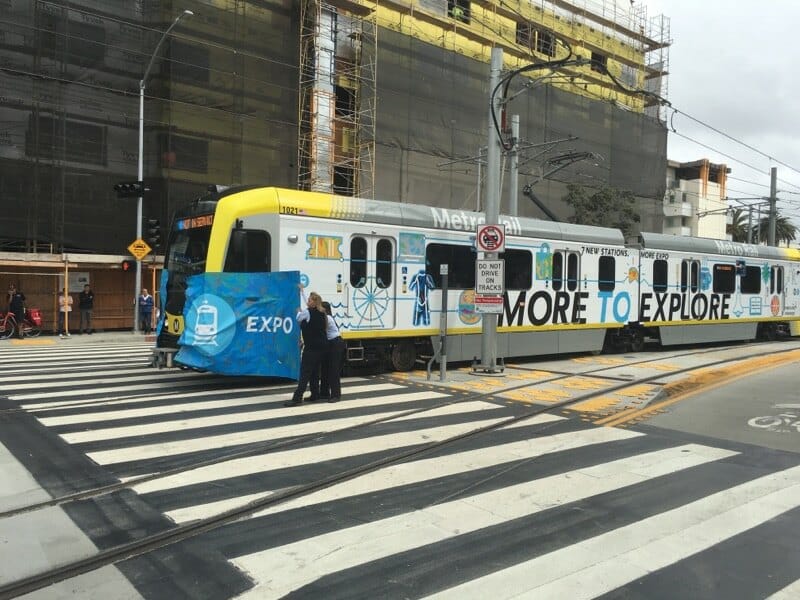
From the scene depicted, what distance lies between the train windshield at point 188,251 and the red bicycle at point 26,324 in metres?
12.1

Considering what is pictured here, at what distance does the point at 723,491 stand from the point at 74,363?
1312 centimetres

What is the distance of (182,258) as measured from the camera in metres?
11.8

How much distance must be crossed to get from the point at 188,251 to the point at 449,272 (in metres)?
5.18

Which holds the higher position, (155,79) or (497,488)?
(155,79)

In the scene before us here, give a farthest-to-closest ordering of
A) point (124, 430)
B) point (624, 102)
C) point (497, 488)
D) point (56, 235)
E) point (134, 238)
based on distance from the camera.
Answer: point (624, 102) < point (134, 238) < point (56, 235) < point (124, 430) < point (497, 488)

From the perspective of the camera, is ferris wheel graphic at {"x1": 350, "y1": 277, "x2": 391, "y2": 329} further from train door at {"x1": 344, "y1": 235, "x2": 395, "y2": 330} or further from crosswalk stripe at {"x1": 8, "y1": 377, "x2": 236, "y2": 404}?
crosswalk stripe at {"x1": 8, "y1": 377, "x2": 236, "y2": 404}

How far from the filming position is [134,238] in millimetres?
24906

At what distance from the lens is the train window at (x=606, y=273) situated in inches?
648

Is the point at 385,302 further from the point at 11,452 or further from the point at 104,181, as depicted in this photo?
the point at 104,181

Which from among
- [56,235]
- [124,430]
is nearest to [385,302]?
[124,430]

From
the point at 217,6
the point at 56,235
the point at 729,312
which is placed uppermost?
the point at 217,6

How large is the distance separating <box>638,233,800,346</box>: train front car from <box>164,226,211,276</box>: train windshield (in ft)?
37.8

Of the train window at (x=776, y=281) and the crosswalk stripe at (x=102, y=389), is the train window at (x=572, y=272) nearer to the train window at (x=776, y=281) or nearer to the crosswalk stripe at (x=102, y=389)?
the crosswalk stripe at (x=102, y=389)

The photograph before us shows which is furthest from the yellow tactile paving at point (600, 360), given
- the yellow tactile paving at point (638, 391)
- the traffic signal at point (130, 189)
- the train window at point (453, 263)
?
the traffic signal at point (130, 189)
